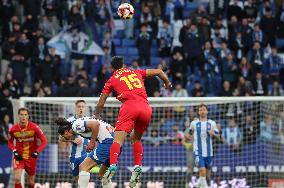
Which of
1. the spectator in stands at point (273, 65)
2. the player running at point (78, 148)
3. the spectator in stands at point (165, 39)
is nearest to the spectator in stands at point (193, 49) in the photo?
the spectator in stands at point (165, 39)

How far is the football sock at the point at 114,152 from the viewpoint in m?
15.4

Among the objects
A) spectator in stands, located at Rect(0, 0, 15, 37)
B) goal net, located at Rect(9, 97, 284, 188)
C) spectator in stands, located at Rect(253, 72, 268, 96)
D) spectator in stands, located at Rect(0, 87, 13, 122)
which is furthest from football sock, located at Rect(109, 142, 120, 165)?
spectator in stands, located at Rect(0, 0, 15, 37)

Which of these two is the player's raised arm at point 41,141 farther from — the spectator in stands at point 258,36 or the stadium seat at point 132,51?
the spectator in stands at point 258,36

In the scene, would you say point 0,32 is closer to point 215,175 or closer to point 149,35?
point 149,35

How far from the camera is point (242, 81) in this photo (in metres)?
25.4

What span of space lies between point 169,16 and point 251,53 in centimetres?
276

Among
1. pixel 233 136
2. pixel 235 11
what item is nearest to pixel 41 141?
pixel 233 136

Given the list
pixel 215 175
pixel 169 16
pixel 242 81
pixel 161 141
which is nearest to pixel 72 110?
pixel 161 141

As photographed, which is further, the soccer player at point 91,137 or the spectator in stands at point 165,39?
the spectator in stands at point 165,39

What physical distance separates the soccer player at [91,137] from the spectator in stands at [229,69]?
35.0 feet

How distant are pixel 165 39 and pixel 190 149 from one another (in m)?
5.94

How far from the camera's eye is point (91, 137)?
15617 mm

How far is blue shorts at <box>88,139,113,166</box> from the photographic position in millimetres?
15828

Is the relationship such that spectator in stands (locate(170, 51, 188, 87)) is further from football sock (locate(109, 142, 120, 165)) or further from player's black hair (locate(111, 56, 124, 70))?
football sock (locate(109, 142, 120, 165))
